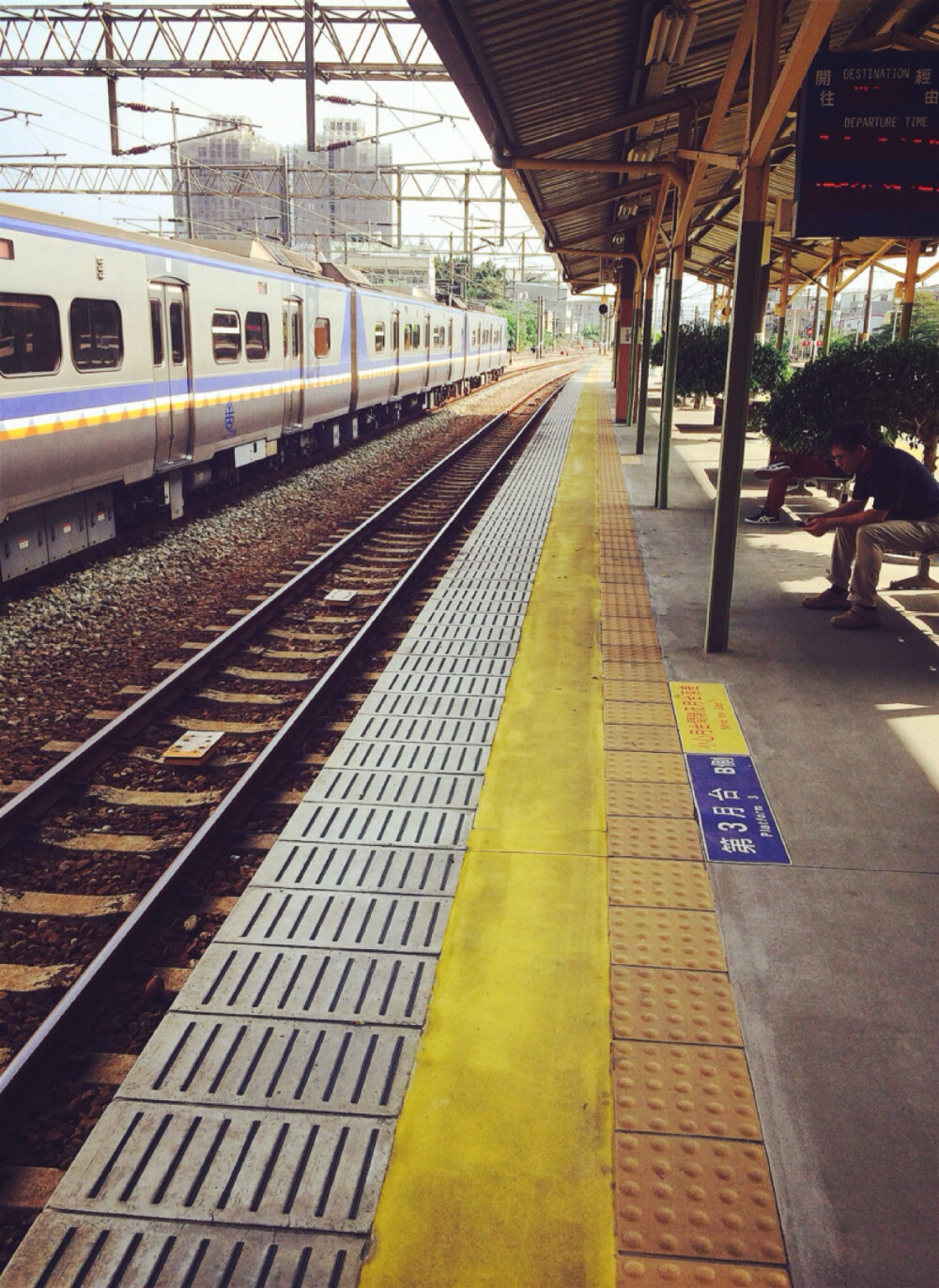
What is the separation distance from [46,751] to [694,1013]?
3614 millimetres

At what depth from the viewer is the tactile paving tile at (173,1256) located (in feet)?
7.32

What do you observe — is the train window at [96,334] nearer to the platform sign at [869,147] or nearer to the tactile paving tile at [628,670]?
the tactile paving tile at [628,670]

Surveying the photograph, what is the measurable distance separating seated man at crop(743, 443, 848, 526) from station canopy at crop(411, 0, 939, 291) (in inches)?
97.3

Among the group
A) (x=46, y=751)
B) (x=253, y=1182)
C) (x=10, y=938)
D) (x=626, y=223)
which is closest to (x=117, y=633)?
(x=46, y=751)

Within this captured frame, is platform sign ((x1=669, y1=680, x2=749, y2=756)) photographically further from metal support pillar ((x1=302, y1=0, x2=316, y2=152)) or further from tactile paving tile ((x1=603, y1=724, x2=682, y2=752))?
metal support pillar ((x1=302, y1=0, x2=316, y2=152))

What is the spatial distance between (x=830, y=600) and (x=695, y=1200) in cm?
562

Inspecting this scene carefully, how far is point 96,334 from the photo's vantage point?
839 centimetres

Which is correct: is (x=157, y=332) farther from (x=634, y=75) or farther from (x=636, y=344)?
(x=636, y=344)

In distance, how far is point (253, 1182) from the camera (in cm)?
248

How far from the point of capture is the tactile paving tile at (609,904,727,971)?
3.32 meters

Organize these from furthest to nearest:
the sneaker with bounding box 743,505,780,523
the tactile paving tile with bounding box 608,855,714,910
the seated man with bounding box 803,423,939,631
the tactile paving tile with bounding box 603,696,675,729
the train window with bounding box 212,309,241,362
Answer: the train window with bounding box 212,309,241,362
the sneaker with bounding box 743,505,780,523
the seated man with bounding box 803,423,939,631
the tactile paving tile with bounding box 603,696,675,729
the tactile paving tile with bounding box 608,855,714,910

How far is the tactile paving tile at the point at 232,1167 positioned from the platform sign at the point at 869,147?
5.09 meters

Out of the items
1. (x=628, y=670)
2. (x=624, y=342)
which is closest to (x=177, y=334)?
(x=628, y=670)

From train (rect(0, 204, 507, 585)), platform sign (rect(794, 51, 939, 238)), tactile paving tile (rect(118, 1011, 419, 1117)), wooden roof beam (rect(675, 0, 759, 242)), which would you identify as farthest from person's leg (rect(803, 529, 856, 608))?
train (rect(0, 204, 507, 585))
